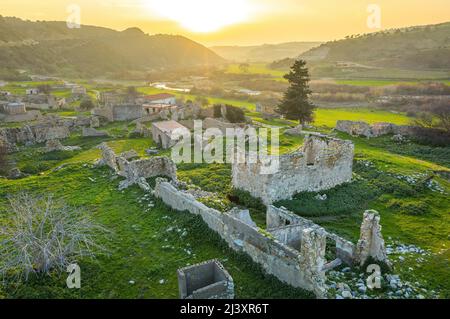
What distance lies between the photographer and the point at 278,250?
12.0 meters

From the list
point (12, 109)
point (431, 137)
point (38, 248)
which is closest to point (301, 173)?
point (38, 248)

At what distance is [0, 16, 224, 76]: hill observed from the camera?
368ft

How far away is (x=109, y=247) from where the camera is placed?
1413cm

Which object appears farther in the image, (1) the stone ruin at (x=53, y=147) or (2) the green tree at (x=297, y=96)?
(2) the green tree at (x=297, y=96)

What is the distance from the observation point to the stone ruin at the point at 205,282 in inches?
416

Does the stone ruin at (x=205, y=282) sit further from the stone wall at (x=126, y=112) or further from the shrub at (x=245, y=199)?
the stone wall at (x=126, y=112)

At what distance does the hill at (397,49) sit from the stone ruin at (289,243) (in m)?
102

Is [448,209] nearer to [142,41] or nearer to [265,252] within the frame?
[265,252]

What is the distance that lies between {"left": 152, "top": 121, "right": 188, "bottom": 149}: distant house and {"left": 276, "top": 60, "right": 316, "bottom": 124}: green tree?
43.0ft

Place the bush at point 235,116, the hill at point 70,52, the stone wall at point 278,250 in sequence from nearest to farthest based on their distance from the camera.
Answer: the stone wall at point 278,250, the bush at point 235,116, the hill at point 70,52

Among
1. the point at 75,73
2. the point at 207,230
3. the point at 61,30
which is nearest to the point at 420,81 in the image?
the point at 207,230

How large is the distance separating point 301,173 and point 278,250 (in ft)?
29.5

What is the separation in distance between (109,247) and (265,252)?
18.6 ft

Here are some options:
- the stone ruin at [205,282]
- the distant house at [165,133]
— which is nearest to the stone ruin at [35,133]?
the distant house at [165,133]
